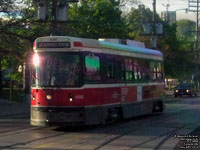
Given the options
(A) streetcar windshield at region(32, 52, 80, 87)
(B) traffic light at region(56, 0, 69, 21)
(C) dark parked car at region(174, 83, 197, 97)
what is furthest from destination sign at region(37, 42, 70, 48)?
(C) dark parked car at region(174, 83, 197, 97)

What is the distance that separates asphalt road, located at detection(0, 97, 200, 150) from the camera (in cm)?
1138

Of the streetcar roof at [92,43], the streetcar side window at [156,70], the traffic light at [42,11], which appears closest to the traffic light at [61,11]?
the traffic light at [42,11]

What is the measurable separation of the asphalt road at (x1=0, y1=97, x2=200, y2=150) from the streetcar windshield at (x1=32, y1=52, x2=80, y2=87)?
5.34ft

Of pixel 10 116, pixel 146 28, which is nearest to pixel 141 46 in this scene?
pixel 10 116

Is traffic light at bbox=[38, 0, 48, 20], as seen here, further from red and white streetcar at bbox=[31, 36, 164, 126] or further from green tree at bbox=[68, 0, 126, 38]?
green tree at bbox=[68, 0, 126, 38]

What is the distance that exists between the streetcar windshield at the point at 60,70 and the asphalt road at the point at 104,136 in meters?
1.63

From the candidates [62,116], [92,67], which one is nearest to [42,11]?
[92,67]

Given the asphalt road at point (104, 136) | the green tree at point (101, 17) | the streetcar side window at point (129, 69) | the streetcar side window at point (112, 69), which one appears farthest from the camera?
the green tree at point (101, 17)

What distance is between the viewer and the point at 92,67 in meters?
14.5

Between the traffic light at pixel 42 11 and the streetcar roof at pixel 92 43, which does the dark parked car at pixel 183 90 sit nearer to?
the traffic light at pixel 42 11

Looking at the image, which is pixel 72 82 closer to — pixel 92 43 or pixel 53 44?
pixel 53 44

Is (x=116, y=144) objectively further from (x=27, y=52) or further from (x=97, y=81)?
(x=27, y=52)

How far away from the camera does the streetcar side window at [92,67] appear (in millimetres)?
14164

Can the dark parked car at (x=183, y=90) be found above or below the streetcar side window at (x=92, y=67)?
below
